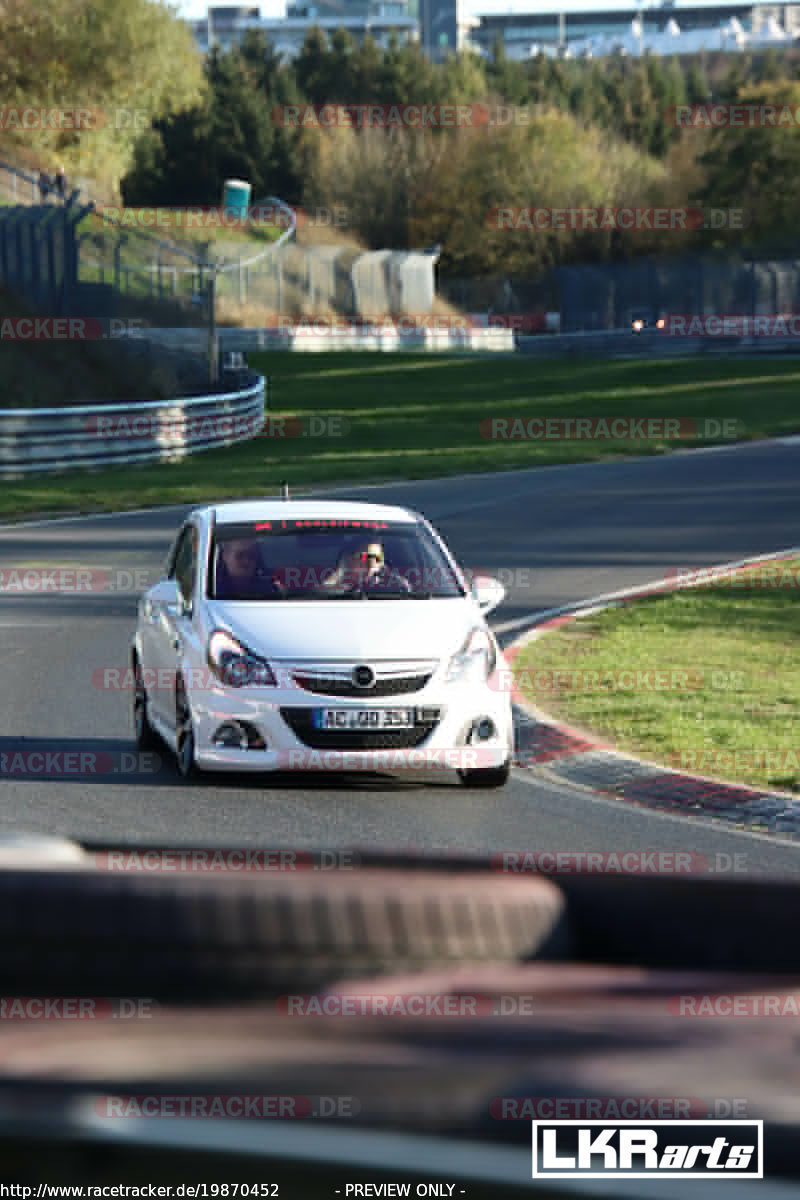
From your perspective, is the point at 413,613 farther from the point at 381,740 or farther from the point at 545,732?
the point at 545,732

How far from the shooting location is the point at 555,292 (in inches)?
3895

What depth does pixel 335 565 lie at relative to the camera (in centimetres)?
1180

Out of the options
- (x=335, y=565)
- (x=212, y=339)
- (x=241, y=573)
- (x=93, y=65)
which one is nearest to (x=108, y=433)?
(x=212, y=339)

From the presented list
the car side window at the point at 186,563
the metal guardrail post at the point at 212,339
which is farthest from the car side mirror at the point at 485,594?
the metal guardrail post at the point at 212,339

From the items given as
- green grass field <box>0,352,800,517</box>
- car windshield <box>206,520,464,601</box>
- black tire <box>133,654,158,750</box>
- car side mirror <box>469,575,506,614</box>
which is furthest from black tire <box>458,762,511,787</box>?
green grass field <box>0,352,800,517</box>

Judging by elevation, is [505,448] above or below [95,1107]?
below

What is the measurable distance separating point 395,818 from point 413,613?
1430 millimetres

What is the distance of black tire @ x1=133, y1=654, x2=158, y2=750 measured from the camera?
11953 mm

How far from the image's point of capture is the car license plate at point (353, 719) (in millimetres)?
10430

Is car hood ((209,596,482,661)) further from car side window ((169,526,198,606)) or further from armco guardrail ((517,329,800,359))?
armco guardrail ((517,329,800,359))

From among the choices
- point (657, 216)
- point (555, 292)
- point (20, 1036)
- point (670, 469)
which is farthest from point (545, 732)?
point (657, 216)

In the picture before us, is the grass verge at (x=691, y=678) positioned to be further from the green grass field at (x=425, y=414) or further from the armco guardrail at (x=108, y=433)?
the armco guardrail at (x=108, y=433)

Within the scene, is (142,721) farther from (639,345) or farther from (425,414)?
(639,345)

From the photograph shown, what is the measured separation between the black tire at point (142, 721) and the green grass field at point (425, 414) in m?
15.5
